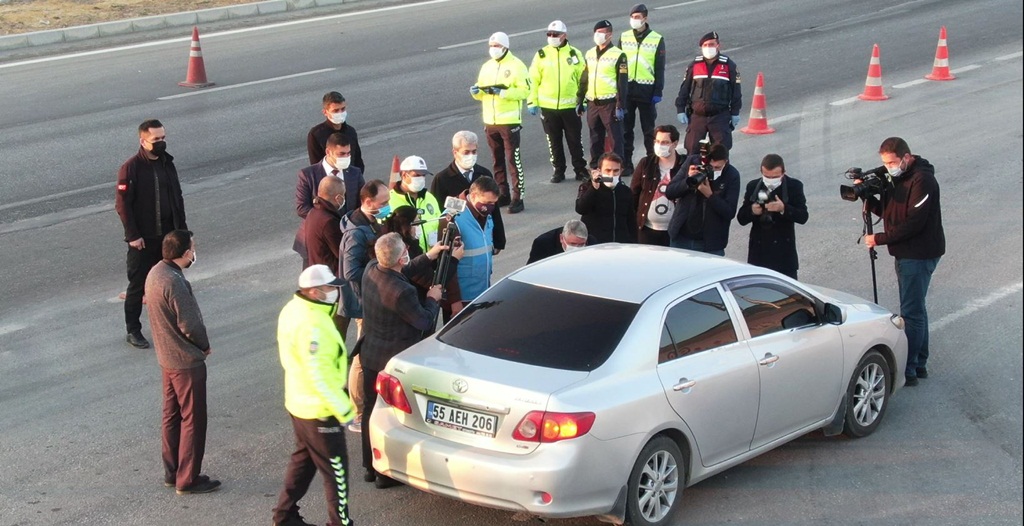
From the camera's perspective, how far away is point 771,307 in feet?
26.3

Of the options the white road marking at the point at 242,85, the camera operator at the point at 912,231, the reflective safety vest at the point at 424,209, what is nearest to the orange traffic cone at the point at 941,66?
the white road marking at the point at 242,85

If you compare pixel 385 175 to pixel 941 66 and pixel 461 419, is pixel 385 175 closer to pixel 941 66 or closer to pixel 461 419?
pixel 461 419

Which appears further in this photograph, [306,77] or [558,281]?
[306,77]

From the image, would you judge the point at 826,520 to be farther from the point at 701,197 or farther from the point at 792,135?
the point at 792,135

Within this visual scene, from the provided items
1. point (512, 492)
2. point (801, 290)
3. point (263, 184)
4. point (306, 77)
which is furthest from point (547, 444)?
point (306, 77)

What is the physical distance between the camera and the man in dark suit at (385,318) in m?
7.71

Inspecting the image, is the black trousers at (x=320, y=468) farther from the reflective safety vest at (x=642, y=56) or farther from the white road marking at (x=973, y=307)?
the reflective safety vest at (x=642, y=56)

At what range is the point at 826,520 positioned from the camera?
743 centimetres

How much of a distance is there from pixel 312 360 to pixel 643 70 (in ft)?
30.8

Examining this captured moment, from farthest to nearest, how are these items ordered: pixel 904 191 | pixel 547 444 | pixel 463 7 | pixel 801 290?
pixel 463 7 < pixel 904 191 < pixel 801 290 < pixel 547 444

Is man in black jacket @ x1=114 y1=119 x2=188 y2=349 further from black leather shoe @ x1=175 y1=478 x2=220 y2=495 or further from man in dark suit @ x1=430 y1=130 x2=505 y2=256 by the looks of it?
black leather shoe @ x1=175 y1=478 x2=220 y2=495

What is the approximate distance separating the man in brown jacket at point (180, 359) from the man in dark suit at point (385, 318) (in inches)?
38.2

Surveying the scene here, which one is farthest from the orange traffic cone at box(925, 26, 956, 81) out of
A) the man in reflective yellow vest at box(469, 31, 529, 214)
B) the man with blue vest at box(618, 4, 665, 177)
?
the man in reflective yellow vest at box(469, 31, 529, 214)

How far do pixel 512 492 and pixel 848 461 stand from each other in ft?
9.09
